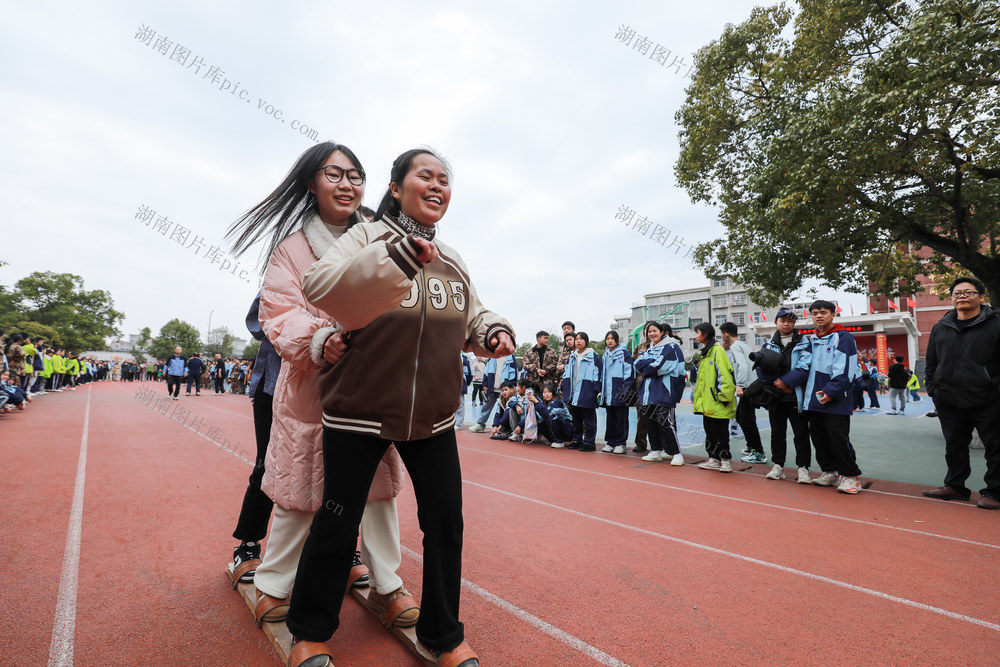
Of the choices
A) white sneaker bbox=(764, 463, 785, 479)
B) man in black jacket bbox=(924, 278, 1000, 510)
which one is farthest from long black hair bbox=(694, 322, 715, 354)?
man in black jacket bbox=(924, 278, 1000, 510)

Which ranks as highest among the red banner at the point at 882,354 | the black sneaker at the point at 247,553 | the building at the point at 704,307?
the building at the point at 704,307

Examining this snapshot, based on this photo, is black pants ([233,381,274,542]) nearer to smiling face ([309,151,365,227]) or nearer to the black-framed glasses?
smiling face ([309,151,365,227])

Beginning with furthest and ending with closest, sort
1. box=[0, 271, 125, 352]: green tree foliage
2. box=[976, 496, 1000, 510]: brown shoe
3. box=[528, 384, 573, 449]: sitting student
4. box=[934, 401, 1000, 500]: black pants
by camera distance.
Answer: box=[0, 271, 125, 352]: green tree foliage < box=[528, 384, 573, 449]: sitting student < box=[934, 401, 1000, 500]: black pants < box=[976, 496, 1000, 510]: brown shoe

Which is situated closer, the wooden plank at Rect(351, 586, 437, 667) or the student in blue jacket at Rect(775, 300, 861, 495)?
the wooden plank at Rect(351, 586, 437, 667)

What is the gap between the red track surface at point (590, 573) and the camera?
7.30 feet

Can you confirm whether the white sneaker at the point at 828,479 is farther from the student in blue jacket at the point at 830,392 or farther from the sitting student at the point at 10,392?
the sitting student at the point at 10,392

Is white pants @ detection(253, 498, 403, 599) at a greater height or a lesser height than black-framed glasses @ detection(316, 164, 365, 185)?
lesser

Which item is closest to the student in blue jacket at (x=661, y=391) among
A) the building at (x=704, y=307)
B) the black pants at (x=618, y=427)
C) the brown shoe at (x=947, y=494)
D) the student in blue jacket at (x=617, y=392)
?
the student in blue jacket at (x=617, y=392)

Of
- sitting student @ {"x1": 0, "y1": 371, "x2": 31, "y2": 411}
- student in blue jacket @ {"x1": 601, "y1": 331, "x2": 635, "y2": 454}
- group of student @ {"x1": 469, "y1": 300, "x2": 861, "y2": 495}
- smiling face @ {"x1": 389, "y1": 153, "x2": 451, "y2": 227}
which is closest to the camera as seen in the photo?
smiling face @ {"x1": 389, "y1": 153, "x2": 451, "y2": 227}

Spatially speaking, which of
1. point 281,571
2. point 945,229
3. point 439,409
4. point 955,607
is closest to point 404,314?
point 439,409

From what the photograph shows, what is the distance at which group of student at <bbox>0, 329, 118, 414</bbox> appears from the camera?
11.5m

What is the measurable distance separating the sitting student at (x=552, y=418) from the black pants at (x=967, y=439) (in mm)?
5165

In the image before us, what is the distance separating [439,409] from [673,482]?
5.10 metres

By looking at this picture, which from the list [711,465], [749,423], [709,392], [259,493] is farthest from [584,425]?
[259,493]
